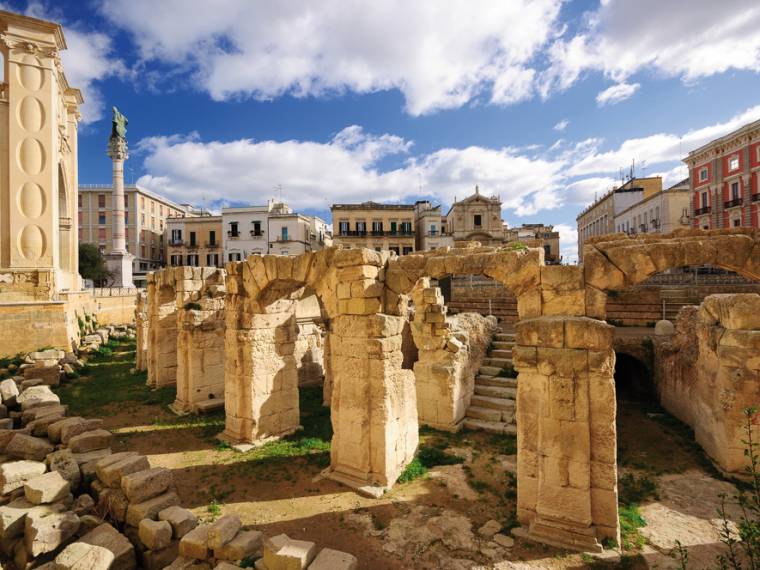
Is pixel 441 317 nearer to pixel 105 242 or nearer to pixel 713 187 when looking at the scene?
pixel 713 187

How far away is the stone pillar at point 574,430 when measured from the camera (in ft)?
17.3

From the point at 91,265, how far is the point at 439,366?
121ft

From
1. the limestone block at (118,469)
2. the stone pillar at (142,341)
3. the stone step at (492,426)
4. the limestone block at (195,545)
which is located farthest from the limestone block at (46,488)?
the stone pillar at (142,341)

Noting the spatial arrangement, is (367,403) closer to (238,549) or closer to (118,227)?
(238,549)

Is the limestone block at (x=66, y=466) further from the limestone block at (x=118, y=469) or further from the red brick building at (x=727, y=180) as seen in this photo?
the red brick building at (x=727, y=180)

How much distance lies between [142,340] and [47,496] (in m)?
10.5

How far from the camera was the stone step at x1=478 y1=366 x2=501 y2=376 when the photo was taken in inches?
471

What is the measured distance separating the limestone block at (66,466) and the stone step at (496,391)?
9.04 metres

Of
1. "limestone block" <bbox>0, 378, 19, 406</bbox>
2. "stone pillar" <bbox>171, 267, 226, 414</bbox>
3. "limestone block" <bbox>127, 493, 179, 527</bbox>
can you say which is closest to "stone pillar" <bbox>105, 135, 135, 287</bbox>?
"limestone block" <bbox>0, 378, 19, 406</bbox>

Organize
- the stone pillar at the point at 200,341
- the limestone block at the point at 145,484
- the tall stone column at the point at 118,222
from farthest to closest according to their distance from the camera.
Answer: the tall stone column at the point at 118,222, the stone pillar at the point at 200,341, the limestone block at the point at 145,484

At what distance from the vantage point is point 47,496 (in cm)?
580

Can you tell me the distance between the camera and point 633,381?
44.8ft

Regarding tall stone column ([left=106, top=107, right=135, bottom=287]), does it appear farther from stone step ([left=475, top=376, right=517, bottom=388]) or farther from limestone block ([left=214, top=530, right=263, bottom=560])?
limestone block ([left=214, top=530, right=263, bottom=560])

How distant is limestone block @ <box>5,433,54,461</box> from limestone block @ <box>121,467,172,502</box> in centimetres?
254
